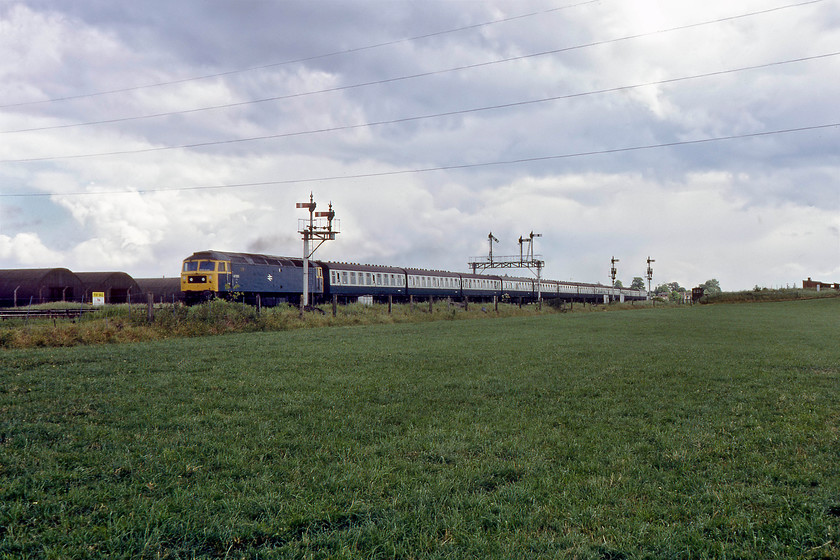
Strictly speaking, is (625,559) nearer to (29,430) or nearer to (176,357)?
(29,430)

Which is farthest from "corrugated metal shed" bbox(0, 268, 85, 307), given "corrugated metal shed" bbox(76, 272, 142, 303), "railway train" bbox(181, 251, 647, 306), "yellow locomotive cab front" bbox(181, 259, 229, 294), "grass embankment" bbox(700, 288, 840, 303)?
"grass embankment" bbox(700, 288, 840, 303)

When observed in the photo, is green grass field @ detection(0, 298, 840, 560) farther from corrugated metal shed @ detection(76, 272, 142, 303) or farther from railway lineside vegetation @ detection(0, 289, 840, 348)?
corrugated metal shed @ detection(76, 272, 142, 303)

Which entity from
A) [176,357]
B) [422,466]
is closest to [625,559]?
[422,466]

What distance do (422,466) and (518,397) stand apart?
3.78 metres

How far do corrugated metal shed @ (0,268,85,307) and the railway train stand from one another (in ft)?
60.8

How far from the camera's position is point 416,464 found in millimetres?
5398

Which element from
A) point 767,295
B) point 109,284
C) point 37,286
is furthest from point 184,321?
point 767,295

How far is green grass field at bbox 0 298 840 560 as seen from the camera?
153 inches

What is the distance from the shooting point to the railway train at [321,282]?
32750 millimetres

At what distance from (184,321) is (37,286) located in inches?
1188

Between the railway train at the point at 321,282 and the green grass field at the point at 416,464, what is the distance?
726 inches

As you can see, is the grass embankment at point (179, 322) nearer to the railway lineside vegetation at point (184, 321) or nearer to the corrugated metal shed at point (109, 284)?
the railway lineside vegetation at point (184, 321)

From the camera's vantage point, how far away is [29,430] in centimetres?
647

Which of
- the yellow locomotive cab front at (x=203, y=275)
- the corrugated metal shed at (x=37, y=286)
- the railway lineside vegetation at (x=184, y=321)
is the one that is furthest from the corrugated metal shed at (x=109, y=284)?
the yellow locomotive cab front at (x=203, y=275)
